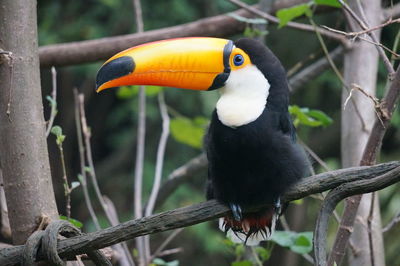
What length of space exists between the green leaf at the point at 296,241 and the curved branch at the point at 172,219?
61 cm

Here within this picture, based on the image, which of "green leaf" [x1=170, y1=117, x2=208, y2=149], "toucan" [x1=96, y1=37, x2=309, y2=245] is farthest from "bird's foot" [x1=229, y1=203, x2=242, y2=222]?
"green leaf" [x1=170, y1=117, x2=208, y2=149]

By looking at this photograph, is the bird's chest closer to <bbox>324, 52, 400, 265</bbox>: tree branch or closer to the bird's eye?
the bird's eye

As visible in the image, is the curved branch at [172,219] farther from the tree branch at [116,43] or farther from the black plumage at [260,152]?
the tree branch at [116,43]

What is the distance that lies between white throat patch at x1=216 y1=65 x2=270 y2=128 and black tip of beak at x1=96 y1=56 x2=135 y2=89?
306 millimetres

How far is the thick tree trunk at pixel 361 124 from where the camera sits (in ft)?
7.96

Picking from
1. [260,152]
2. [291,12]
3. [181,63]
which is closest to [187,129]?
[291,12]

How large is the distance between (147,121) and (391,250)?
7.48ft

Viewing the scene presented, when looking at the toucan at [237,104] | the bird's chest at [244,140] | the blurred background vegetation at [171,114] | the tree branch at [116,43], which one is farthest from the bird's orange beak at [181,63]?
the blurred background vegetation at [171,114]

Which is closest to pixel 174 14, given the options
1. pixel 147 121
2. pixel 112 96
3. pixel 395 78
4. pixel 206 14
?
pixel 206 14

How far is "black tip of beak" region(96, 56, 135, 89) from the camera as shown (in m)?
2.04

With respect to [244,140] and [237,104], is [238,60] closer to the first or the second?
[237,104]

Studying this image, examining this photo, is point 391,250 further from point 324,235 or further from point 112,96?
point 324,235

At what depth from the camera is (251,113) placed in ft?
6.75

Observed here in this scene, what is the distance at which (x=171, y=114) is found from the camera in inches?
208
